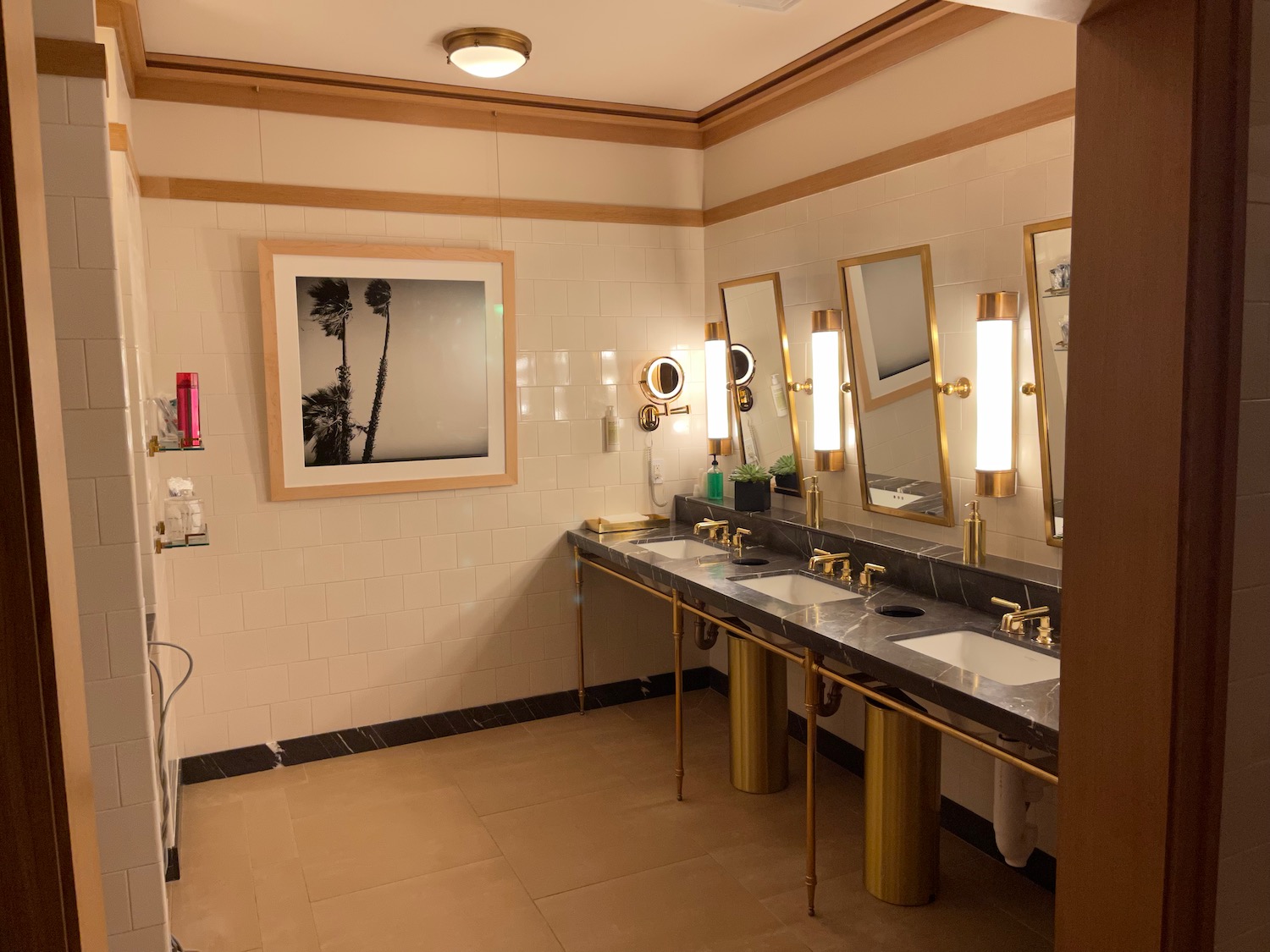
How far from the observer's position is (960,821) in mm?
3180

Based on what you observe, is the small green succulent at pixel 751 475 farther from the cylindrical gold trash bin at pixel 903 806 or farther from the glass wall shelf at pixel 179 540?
the glass wall shelf at pixel 179 540

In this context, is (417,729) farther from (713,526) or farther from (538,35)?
(538,35)

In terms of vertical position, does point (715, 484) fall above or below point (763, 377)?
below

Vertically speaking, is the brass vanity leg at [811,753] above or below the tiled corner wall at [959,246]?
below

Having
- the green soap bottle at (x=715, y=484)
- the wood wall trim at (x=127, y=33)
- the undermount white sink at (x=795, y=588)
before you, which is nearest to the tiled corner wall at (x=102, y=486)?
the wood wall trim at (x=127, y=33)

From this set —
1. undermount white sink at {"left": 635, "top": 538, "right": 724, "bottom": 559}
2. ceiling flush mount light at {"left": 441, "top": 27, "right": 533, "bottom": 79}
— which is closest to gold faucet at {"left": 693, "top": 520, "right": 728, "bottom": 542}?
undermount white sink at {"left": 635, "top": 538, "right": 724, "bottom": 559}

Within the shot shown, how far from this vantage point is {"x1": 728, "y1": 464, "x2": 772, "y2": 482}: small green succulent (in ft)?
13.0

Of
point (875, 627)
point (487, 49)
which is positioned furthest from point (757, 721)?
point (487, 49)

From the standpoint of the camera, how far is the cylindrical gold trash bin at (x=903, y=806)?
2.73 metres

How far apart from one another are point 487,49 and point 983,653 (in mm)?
2531

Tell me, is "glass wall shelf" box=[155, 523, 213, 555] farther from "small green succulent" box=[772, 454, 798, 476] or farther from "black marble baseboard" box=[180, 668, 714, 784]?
"small green succulent" box=[772, 454, 798, 476]

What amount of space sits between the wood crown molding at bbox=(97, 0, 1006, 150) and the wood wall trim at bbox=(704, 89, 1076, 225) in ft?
0.97

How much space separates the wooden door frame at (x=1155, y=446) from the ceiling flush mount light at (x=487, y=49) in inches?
88.5

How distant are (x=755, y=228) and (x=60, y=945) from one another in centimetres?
372
